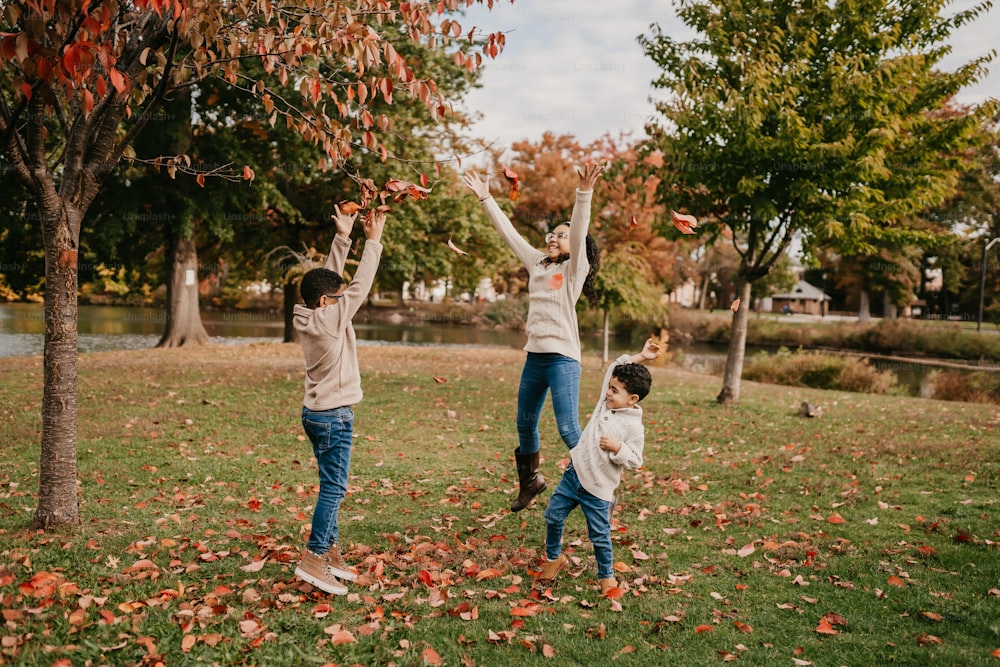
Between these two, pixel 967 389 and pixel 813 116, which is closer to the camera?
pixel 813 116

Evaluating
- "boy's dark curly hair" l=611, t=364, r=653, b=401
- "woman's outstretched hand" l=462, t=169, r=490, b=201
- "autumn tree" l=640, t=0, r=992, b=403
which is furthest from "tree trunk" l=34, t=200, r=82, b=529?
"autumn tree" l=640, t=0, r=992, b=403

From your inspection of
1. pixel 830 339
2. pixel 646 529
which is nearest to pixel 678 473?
pixel 646 529

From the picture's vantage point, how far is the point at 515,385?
14281 millimetres

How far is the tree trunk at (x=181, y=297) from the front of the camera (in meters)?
20.8

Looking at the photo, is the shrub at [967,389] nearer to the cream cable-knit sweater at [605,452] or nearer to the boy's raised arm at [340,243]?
the cream cable-knit sweater at [605,452]

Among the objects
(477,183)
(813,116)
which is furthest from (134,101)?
(813,116)

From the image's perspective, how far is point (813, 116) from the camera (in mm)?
10727

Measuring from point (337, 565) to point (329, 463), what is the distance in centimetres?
68

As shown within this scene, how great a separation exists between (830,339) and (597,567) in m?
36.5

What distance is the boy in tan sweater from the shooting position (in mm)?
4043

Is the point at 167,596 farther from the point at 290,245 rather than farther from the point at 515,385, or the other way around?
the point at 290,245

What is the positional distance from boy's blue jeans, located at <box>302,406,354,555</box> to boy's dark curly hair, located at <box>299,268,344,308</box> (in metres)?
0.66

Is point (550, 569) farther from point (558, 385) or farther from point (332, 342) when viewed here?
point (332, 342)

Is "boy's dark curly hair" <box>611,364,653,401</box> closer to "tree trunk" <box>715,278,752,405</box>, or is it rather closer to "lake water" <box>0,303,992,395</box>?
"tree trunk" <box>715,278,752,405</box>
